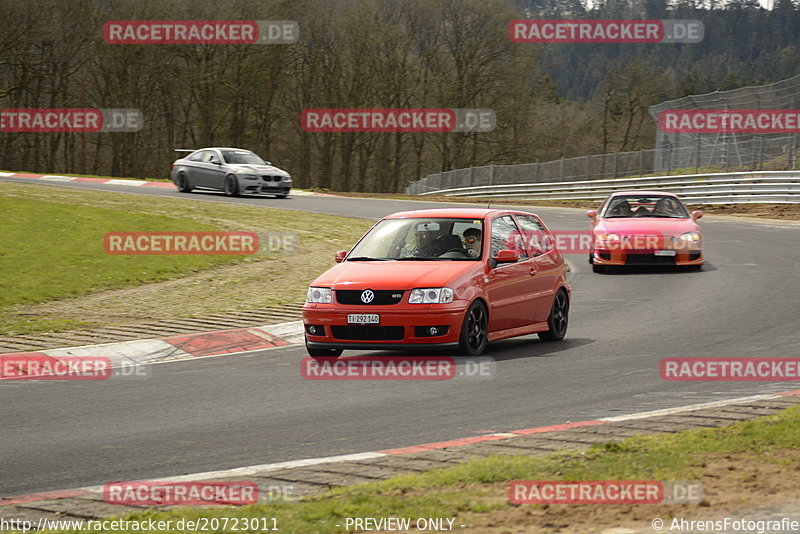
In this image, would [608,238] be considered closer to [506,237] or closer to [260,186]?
[506,237]

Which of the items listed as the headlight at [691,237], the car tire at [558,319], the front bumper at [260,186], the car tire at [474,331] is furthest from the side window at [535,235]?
the front bumper at [260,186]

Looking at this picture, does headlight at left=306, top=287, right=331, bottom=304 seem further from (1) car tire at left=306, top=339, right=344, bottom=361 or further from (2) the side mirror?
(2) the side mirror

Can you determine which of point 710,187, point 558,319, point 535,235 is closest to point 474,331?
point 558,319

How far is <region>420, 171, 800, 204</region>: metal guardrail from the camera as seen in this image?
33.1 meters

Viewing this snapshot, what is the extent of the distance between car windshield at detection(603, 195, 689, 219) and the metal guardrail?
14.2m

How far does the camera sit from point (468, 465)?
20.5ft

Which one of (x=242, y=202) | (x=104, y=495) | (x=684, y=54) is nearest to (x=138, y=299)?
(x=104, y=495)

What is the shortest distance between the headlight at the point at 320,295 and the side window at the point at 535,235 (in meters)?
2.65

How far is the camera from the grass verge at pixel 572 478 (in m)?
5.08

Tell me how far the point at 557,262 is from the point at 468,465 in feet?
22.0

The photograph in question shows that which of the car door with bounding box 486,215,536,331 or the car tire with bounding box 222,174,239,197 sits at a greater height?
the car tire with bounding box 222,174,239,197

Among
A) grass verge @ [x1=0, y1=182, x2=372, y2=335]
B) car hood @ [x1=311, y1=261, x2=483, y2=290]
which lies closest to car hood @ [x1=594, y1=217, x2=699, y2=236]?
grass verge @ [x1=0, y1=182, x2=372, y2=335]

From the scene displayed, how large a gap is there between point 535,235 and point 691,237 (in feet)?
24.0

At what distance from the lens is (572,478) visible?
577 centimetres
